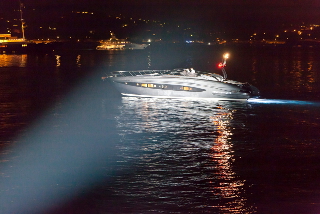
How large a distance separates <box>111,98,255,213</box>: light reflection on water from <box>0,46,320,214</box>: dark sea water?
0.12 feet

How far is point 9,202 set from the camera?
12625 mm

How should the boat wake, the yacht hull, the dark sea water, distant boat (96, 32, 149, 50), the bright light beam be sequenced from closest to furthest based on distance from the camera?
the dark sea water → the bright light beam → the yacht hull → the boat wake → distant boat (96, 32, 149, 50)

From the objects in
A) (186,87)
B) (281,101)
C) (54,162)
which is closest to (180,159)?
(54,162)

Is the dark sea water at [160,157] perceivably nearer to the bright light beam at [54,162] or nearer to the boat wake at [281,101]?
the bright light beam at [54,162]

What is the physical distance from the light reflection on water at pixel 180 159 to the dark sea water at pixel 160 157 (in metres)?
0.04

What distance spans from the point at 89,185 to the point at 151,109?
14.1 m

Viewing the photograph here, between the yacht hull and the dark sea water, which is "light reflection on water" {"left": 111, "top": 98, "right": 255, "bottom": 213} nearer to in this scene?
the dark sea water

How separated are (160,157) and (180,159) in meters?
0.85

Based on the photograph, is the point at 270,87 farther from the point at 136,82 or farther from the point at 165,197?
the point at 165,197

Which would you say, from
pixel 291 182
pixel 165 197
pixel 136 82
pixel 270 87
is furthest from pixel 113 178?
pixel 270 87

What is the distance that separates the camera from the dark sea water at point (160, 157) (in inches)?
501

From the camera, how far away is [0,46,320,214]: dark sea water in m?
12.7

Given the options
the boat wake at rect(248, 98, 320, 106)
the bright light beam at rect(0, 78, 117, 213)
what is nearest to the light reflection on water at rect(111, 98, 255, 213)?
the bright light beam at rect(0, 78, 117, 213)

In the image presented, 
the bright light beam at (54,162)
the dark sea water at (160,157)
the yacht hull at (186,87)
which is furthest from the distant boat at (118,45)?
the bright light beam at (54,162)
